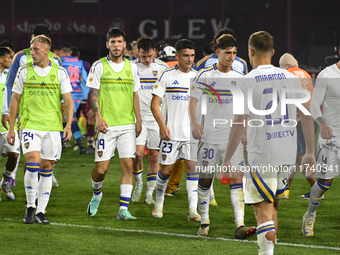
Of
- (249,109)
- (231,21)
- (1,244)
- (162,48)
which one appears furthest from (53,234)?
(231,21)

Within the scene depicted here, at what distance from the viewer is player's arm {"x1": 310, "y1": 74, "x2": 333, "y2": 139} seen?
5789 millimetres

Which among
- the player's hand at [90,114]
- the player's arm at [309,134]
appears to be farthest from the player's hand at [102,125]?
the player's hand at [90,114]

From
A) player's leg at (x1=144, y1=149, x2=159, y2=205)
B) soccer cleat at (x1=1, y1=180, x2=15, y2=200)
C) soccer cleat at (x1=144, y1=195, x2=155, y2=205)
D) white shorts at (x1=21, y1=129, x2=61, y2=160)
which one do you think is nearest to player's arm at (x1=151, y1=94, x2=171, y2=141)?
white shorts at (x1=21, y1=129, x2=61, y2=160)

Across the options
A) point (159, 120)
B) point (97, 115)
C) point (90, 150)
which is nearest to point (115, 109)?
point (97, 115)

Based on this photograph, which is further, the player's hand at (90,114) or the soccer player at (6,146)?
the player's hand at (90,114)

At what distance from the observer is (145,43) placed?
805cm

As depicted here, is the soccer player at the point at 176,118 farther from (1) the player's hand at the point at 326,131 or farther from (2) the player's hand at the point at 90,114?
(2) the player's hand at the point at 90,114

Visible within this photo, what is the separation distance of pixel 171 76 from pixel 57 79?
1.42 m

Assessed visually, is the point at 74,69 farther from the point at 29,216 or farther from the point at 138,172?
the point at 29,216

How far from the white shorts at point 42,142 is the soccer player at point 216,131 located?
5.53 feet

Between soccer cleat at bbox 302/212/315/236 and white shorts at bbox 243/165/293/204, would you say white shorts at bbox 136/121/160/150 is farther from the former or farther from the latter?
white shorts at bbox 243/165/293/204

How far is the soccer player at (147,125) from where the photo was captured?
809cm

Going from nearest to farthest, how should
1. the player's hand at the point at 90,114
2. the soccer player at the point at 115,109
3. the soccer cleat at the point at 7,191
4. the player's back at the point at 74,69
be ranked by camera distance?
the soccer player at the point at 115,109 → the soccer cleat at the point at 7,191 → the player's hand at the point at 90,114 → the player's back at the point at 74,69

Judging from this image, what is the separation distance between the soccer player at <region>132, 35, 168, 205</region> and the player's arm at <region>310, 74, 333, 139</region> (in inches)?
116
